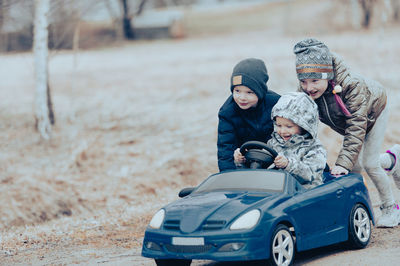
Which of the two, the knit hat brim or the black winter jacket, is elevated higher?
the knit hat brim

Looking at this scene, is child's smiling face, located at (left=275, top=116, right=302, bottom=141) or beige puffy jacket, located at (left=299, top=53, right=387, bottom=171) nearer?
child's smiling face, located at (left=275, top=116, right=302, bottom=141)

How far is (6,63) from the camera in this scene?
26.7 meters

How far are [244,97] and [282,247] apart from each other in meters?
1.90

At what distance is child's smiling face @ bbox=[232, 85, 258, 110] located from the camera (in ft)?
23.4

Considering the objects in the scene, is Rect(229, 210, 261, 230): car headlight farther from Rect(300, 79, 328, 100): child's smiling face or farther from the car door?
A: Rect(300, 79, 328, 100): child's smiling face

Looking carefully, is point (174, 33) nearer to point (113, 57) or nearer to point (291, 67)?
point (113, 57)

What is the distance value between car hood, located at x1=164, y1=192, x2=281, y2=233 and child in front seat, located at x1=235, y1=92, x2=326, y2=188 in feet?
2.20

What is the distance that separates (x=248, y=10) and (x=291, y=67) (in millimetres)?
31237

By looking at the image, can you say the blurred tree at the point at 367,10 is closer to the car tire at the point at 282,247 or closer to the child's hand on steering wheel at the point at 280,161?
the child's hand on steering wheel at the point at 280,161

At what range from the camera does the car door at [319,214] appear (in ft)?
20.2

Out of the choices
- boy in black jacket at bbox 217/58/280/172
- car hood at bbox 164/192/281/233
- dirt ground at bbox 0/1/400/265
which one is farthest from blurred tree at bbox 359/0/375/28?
car hood at bbox 164/192/281/233

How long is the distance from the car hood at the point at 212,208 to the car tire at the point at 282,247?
0.85 ft

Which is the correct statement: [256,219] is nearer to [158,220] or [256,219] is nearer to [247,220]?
[247,220]

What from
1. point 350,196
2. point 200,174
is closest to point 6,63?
point 200,174
